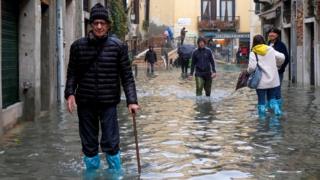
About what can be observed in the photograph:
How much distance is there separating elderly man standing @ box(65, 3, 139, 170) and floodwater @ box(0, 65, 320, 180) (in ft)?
1.54

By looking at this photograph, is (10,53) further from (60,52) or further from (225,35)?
(225,35)

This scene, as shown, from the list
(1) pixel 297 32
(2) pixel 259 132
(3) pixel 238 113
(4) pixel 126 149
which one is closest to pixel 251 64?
(3) pixel 238 113

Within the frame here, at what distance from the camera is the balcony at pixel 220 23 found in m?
67.9

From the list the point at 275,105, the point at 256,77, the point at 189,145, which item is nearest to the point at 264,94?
the point at 275,105

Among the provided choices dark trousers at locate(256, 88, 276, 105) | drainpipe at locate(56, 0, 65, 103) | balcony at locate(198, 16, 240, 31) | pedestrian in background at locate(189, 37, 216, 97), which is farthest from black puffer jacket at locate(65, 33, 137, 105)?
balcony at locate(198, 16, 240, 31)

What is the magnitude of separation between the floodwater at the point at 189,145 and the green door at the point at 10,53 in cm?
64

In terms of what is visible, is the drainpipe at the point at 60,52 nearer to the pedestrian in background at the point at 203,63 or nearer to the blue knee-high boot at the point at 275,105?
the pedestrian in background at the point at 203,63

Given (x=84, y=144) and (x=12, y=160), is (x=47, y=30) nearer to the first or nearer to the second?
(x=12, y=160)

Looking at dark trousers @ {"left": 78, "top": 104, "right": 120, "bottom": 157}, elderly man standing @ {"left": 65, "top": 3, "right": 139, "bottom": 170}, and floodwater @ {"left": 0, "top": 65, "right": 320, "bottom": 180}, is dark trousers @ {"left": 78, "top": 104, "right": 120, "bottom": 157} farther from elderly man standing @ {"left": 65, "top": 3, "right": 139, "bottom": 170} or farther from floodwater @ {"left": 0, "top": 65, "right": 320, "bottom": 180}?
floodwater @ {"left": 0, "top": 65, "right": 320, "bottom": 180}

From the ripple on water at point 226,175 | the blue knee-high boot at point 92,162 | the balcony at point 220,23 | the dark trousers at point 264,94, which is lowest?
the ripple on water at point 226,175

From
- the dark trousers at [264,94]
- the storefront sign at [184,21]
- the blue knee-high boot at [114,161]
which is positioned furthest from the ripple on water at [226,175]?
the storefront sign at [184,21]

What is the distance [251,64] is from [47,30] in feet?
15.5

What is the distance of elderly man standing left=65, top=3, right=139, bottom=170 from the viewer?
303 inches

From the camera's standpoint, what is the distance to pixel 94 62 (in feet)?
25.2
